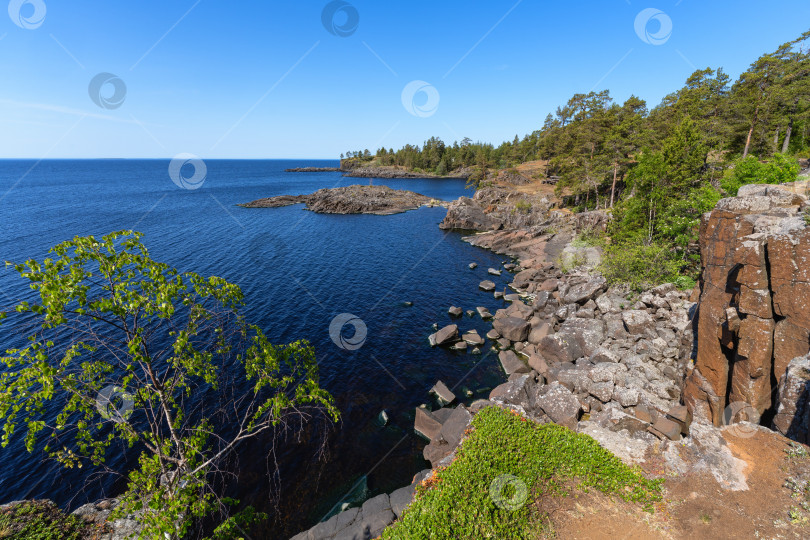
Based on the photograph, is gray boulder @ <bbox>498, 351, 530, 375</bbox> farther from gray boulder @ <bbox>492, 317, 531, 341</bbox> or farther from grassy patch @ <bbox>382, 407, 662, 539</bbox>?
grassy patch @ <bbox>382, 407, 662, 539</bbox>

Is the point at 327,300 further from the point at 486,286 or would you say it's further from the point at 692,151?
the point at 692,151

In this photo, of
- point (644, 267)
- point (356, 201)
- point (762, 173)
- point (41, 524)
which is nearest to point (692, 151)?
point (762, 173)

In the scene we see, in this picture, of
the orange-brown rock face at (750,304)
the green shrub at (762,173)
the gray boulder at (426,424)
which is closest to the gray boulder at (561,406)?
the orange-brown rock face at (750,304)

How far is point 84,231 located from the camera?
75.4m

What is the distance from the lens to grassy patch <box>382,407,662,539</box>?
1420cm

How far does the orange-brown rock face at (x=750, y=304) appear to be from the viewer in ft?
54.0

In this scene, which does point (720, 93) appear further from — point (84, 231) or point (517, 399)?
point (84, 231)

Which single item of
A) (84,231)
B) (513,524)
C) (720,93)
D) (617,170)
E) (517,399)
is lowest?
(517,399)

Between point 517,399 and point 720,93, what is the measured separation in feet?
285

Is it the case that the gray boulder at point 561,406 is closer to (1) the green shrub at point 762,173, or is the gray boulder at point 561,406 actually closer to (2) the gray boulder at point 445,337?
(2) the gray boulder at point 445,337

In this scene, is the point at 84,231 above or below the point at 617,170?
below

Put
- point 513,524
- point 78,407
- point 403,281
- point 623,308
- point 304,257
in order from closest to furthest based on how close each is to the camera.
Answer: point 78,407
point 513,524
point 623,308
point 403,281
point 304,257

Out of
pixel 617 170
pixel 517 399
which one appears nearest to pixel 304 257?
pixel 517 399

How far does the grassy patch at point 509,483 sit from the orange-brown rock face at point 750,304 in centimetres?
844
